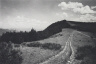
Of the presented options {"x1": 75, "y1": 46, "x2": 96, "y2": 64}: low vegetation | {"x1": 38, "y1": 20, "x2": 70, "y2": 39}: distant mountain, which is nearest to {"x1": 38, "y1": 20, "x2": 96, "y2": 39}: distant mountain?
{"x1": 38, "y1": 20, "x2": 70, "y2": 39}: distant mountain

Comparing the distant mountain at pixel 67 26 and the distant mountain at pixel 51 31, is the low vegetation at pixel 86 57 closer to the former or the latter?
the distant mountain at pixel 51 31

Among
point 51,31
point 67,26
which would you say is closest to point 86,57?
point 51,31

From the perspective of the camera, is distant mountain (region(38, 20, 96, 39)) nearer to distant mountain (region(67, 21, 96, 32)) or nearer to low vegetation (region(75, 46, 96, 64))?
distant mountain (region(67, 21, 96, 32))

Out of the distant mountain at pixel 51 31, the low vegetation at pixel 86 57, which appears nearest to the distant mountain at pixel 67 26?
the distant mountain at pixel 51 31

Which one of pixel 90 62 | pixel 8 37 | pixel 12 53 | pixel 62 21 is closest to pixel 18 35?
pixel 8 37

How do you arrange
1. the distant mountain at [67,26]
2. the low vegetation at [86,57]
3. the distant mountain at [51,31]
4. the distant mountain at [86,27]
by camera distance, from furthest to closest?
the distant mountain at [86,27] < the distant mountain at [67,26] < the distant mountain at [51,31] < the low vegetation at [86,57]

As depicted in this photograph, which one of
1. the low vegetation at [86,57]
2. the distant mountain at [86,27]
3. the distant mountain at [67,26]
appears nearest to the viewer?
the low vegetation at [86,57]

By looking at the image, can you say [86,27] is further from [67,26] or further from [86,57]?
[86,57]

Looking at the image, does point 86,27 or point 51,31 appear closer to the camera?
point 51,31

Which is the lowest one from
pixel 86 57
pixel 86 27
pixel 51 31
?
pixel 86 57

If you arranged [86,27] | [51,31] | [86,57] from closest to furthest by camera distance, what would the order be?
[86,57] < [51,31] < [86,27]

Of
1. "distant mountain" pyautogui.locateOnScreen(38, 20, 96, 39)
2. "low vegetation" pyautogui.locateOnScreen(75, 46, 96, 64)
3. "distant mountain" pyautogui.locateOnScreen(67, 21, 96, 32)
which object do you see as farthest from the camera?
"distant mountain" pyautogui.locateOnScreen(67, 21, 96, 32)

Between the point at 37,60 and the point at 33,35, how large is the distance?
3161cm

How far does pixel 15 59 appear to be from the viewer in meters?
15.6
